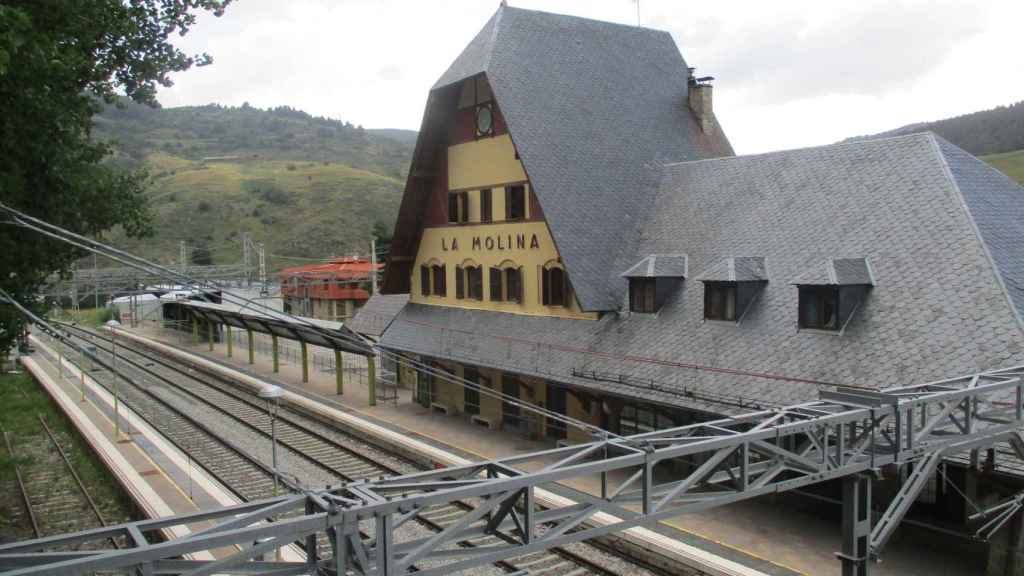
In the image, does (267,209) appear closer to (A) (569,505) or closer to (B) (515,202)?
(B) (515,202)

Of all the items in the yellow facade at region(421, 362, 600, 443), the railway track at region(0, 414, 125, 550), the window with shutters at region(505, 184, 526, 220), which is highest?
the window with shutters at region(505, 184, 526, 220)

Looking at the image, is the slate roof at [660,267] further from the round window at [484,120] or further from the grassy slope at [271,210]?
the grassy slope at [271,210]

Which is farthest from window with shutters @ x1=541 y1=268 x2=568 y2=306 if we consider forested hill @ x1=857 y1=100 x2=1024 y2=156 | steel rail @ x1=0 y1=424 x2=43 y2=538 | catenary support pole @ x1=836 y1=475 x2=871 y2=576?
forested hill @ x1=857 y1=100 x2=1024 y2=156

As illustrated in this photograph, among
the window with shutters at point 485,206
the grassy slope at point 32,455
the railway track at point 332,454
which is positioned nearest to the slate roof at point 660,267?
the window with shutters at point 485,206

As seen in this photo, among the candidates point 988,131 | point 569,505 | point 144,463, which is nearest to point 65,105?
point 569,505

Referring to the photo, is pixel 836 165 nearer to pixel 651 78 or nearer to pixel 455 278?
pixel 651 78

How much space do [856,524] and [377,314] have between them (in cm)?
2999

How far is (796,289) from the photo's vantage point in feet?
65.5

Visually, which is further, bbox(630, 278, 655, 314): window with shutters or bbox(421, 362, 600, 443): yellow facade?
bbox(421, 362, 600, 443): yellow facade

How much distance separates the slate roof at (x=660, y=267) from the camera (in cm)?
2289

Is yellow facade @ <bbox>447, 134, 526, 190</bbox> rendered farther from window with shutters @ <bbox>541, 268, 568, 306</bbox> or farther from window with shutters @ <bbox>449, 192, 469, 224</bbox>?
window with shutters @ <bbox>541, 268, 568, 306</bbox>

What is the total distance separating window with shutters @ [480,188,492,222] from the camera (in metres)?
29.2

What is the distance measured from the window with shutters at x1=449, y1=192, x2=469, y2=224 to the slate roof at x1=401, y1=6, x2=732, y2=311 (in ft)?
13.2

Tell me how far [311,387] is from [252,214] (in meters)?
86.8
